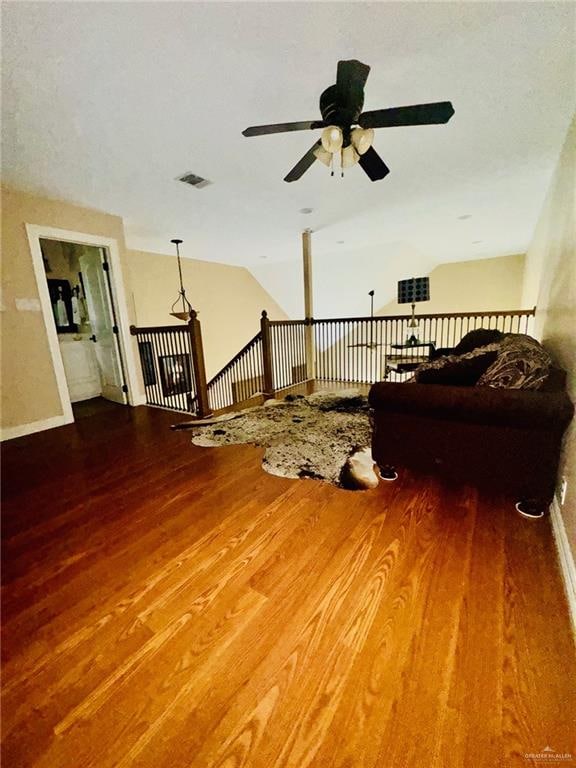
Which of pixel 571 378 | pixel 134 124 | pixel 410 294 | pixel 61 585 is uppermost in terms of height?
pixel 134 124

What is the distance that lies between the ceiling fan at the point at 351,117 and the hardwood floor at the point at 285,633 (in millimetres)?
2131

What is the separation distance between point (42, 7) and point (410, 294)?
13.9ft

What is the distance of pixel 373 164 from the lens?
2.10 meters

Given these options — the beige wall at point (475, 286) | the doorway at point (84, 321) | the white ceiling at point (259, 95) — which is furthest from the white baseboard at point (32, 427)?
the beige wall at point (475, 286)

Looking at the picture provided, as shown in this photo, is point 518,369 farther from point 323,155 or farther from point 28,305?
point 28,305

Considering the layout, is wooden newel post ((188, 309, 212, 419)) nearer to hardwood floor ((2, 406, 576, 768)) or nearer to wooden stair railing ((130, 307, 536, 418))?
wooden stair railing ((130, 307, 536, 418))

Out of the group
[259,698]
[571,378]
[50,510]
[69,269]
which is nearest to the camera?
[259,698]

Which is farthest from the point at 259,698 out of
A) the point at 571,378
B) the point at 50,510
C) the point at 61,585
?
the point at 571,378

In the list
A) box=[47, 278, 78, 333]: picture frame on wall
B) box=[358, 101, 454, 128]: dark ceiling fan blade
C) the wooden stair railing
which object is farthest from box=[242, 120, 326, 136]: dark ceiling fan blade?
box=[47, 278, 78, 333]: picture frame on wall

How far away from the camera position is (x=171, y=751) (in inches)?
32.3

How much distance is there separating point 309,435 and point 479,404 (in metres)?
1.53

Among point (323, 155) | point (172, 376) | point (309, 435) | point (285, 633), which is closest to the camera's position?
point (285, 633)

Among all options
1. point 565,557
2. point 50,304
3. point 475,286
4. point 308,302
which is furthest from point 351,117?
point 475,286

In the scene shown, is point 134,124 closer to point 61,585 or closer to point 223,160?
point 223,160
